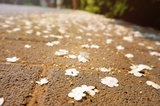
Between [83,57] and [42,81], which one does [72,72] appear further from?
[83,57]

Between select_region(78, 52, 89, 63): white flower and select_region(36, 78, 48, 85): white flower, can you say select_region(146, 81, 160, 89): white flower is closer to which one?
select_region(78, 52, 89, 63): white flower

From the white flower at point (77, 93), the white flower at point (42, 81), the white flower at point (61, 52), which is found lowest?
the white flower at point (77, 93)

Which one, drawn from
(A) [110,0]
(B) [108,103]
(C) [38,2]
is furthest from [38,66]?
(C) [38,2]

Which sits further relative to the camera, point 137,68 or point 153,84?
point 137,68

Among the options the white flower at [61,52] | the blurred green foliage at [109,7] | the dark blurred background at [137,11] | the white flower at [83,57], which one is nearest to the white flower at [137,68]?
the white flower at [83,57]

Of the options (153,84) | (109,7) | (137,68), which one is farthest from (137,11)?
(153,84)

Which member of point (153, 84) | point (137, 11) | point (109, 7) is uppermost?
point (109, 7)

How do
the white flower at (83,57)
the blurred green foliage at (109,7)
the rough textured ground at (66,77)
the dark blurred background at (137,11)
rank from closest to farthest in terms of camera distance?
the rough textured ground at (66,77), the white flower at (83,57), the dark blurred background at (137,11), the blurred green foliage at (109,7)

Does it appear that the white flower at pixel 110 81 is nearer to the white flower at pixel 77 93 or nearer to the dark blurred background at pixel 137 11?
the white flower at pixel 77 93
